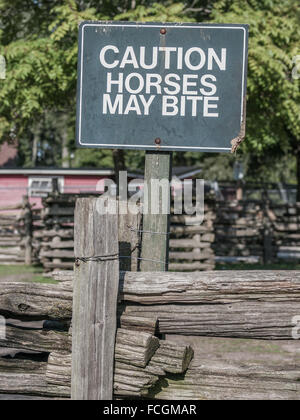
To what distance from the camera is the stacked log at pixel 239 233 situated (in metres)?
17.8

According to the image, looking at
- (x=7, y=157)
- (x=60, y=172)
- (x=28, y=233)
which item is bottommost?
(x=28, y=233)

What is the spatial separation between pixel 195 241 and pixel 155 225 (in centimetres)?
1004

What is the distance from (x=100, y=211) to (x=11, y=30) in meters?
11.5

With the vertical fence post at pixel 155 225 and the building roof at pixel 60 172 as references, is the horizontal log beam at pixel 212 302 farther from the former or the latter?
the building roof at pixel 60 172

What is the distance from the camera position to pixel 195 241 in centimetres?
1417

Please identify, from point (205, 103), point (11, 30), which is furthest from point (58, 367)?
point (11, 30)

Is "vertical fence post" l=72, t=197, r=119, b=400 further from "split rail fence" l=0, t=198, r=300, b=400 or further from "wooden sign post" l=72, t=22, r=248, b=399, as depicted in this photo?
"wooden sign post" l=72, t=22, r=248, b=399

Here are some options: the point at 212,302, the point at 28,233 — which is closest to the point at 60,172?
the point at 28,233

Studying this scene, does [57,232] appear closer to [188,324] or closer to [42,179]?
[188,324]

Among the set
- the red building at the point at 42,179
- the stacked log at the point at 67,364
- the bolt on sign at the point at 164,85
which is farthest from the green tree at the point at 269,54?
the red building at the point at 42,179

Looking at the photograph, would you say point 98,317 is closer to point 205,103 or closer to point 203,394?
point 203,394

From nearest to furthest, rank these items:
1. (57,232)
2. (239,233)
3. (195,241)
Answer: (195,241) → (57,232) → (239,233)

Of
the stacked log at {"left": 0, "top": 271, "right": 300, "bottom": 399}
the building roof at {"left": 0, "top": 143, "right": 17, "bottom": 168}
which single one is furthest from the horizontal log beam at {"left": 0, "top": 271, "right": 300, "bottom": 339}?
the building roof at {"left": 0, "top": 143, "right": 17, "bottom": 168}

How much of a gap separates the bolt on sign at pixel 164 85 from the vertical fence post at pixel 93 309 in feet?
2.15
